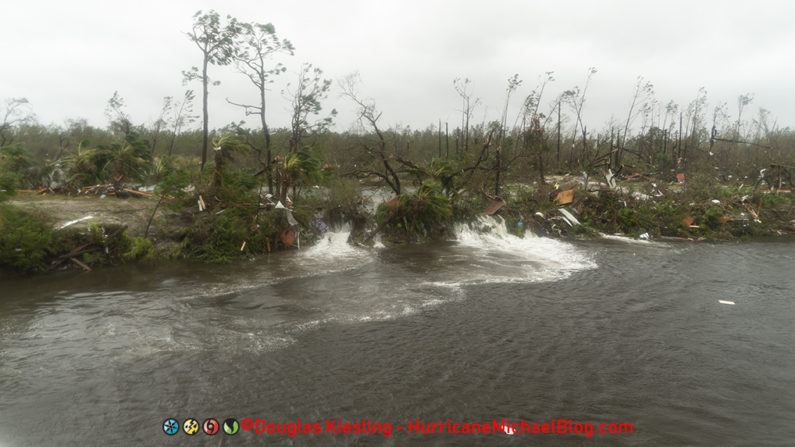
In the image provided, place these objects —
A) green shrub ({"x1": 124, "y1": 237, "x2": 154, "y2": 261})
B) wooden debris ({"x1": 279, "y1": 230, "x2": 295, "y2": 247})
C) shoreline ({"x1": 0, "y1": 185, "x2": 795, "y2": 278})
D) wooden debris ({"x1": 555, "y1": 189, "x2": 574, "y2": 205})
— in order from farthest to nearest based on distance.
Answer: wooden debris ({"x1": 555, "y1": 189, "x2": 574, "y2": 205}), wooden debris ({"x1": 279, "y1": 230, "x2": 295, "y2": 247}), green shrub ({"x1": 124, "y1": 237, "x2": 154, "y2": 261}), shoreline ({"x1": 0, "y1": 185, "x2": 795, "y2": 278})

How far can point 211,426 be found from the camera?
13.8ft

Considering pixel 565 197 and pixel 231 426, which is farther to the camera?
pixel 565 197

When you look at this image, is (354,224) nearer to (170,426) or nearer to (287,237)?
(287,237)

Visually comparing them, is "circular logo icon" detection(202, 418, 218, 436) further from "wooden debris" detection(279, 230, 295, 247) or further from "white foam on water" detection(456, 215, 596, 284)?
"wooden debris" detection(279, 230, 295, 247)

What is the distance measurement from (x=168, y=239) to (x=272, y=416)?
29.2 ft

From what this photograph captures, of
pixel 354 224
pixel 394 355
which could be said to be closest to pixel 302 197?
pixel 354 224

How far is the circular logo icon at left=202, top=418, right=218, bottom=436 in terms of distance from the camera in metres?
4.13

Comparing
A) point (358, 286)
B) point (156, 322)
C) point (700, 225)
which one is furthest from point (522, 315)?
point (700, 225)

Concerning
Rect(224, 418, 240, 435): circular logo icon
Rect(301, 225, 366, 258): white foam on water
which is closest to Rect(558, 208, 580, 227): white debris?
Rect(301, 225, 366, 258): white foam on water

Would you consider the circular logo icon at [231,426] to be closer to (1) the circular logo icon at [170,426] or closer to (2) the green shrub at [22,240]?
(1) the circular logo icon at [170,426]

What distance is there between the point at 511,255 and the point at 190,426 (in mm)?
10257

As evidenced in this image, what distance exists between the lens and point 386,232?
14.5m

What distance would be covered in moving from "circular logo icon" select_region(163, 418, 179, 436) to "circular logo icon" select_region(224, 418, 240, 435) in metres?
0.46

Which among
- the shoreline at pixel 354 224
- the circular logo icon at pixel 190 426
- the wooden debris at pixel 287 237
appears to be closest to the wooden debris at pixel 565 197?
the shoreline at pixel 354 224
